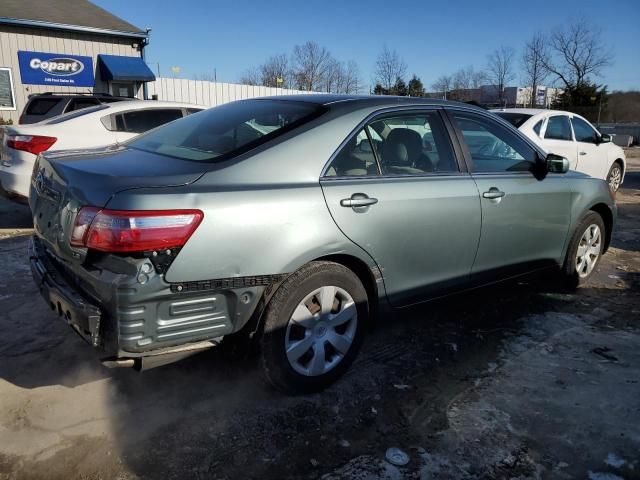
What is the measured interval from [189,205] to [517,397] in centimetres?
209

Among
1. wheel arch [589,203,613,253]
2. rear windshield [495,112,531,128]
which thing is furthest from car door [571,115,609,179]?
wheel arch [589,203,613,253]

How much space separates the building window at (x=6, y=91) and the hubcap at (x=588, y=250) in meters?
16.8

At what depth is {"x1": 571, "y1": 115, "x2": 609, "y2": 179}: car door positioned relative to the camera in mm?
8969

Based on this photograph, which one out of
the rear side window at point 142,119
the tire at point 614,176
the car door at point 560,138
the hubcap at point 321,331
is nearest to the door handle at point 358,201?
the hubcap at point 321,331

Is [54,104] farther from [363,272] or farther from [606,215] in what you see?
[606,215]

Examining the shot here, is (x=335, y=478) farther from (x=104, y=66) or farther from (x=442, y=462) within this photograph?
(x=104, y=66)

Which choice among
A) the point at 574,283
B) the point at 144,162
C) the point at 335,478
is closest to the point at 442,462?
the point at 335,478

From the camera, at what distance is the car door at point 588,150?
897 centimetres

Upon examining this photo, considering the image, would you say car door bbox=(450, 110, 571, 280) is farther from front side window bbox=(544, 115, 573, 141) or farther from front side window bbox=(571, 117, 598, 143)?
front side window bbox=(571, 117, 598, 143)

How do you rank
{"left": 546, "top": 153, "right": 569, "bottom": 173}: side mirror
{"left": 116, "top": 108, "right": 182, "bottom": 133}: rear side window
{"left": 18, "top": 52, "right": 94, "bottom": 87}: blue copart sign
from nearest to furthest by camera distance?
{"left": 546, "top": 153, "right": 569, "bottom": 173}: side mirror < {"left": 116, "top": 108, "right": 182, "bottom": 133}: rear side window < {"left": 18, "top": 52, "right": 94, "bottom": 87}: blue copart sign

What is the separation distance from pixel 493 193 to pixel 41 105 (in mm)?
8256

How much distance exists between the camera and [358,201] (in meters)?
2.80

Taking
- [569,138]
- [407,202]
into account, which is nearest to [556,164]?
[407,202]

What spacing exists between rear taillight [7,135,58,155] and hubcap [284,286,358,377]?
15.5 feet
